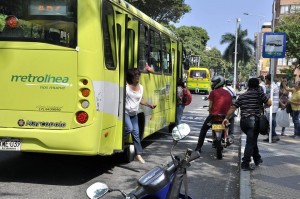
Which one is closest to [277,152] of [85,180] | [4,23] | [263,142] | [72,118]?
[263,142]

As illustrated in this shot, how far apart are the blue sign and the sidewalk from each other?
8.01 feet

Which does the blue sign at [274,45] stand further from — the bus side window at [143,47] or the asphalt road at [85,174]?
the bus side window at [143,47]

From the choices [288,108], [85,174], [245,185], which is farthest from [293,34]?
[85,174]

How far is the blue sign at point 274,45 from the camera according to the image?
11.6m

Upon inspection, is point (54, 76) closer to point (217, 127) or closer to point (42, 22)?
point (42, 22)

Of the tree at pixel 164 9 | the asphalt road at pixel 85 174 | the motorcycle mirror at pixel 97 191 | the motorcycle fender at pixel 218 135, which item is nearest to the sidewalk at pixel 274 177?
the asphalt road at pixel 85 174

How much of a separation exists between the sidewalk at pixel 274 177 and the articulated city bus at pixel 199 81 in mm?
31839

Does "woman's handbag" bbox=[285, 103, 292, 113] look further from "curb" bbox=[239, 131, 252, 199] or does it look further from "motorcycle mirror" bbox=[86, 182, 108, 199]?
"motorcycle mirror" bbox=[86, 182, 108, 199]

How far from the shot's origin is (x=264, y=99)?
8.17 metres

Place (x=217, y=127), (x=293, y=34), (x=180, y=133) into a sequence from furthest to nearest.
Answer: (x=293, y=34), (x=217, y=127), (x=180, y=133)

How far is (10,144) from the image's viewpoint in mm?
6441

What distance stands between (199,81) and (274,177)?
3532 centimetres

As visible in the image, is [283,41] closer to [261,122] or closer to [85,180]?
[261,122]

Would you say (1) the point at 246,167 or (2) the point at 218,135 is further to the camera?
(2) the point at 218,135
